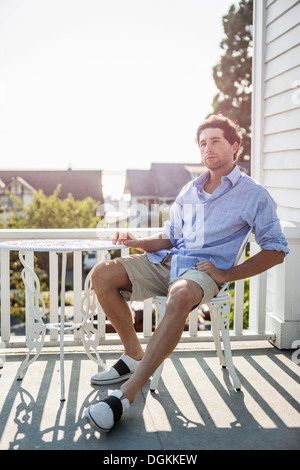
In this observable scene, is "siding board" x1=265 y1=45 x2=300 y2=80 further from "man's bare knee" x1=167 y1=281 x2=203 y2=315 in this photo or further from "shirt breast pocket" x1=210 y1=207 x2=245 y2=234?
"man's bare knee" x1=167 y1=281 x2=203 y2=315

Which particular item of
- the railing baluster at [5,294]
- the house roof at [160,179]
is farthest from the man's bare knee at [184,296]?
the house roof at [160,179]

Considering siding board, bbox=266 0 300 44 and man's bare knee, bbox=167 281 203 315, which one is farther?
siding board, bbox=266 0 300 44

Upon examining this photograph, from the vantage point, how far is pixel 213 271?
2301 millimetres

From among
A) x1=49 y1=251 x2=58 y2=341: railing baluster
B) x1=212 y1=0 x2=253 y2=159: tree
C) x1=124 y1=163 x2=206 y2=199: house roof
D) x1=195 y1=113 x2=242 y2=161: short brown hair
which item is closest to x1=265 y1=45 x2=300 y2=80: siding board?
x1=195 y1=113 x2=242 y2=161: short brown hair

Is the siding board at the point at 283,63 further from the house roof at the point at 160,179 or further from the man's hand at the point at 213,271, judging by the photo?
the house roof at the point at 160,179

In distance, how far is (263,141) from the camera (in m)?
3.92

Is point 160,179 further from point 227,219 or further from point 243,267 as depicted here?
point 243,267

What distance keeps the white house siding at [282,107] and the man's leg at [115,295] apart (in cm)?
141

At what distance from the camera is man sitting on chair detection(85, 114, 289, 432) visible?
234 cm

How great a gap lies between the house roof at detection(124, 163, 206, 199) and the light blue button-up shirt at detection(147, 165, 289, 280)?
29180mm

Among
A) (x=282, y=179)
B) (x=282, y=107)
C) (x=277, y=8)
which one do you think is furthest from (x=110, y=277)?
(x=277, y=8)

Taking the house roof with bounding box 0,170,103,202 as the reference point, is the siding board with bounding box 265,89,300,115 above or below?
below
